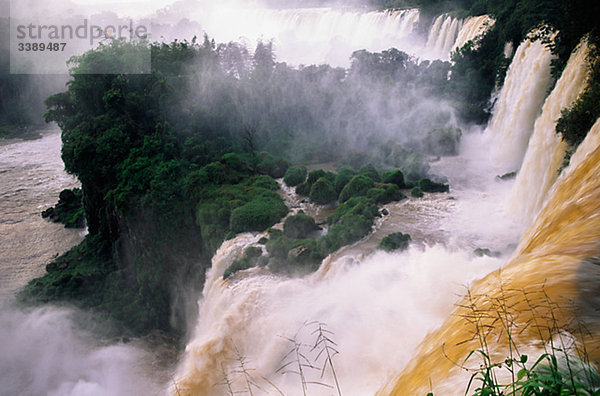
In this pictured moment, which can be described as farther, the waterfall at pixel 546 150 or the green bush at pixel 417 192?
the green bush at pixel 417 192

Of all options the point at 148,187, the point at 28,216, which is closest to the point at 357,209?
the point at 148,187

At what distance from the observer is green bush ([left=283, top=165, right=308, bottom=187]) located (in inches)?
731

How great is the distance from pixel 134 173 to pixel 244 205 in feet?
21.0

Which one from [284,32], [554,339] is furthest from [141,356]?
[284,32]

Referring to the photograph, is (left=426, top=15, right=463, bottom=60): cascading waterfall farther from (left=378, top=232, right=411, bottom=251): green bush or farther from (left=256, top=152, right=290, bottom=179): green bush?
(left=378, top=232, right=411, bottom=251): green bush

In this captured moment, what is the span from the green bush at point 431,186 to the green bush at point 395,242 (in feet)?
14.6

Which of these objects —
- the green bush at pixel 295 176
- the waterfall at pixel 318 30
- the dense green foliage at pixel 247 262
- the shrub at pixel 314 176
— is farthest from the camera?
the waterfall at pixel 318 30

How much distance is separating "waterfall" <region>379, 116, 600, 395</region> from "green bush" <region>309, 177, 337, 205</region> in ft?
34.0

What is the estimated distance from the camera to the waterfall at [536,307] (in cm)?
366

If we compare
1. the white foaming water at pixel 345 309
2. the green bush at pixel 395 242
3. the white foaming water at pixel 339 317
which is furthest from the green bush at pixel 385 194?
the white foaming water at pixel 339 317

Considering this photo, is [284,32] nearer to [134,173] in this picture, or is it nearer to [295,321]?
[134,173]

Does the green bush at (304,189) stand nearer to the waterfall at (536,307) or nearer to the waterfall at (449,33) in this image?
the waterfall at (536,307)

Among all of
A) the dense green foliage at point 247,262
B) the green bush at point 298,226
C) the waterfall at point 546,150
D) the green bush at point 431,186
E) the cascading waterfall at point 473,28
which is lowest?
the dense green foliage at point 247,262

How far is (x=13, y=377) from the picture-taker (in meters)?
14.6
